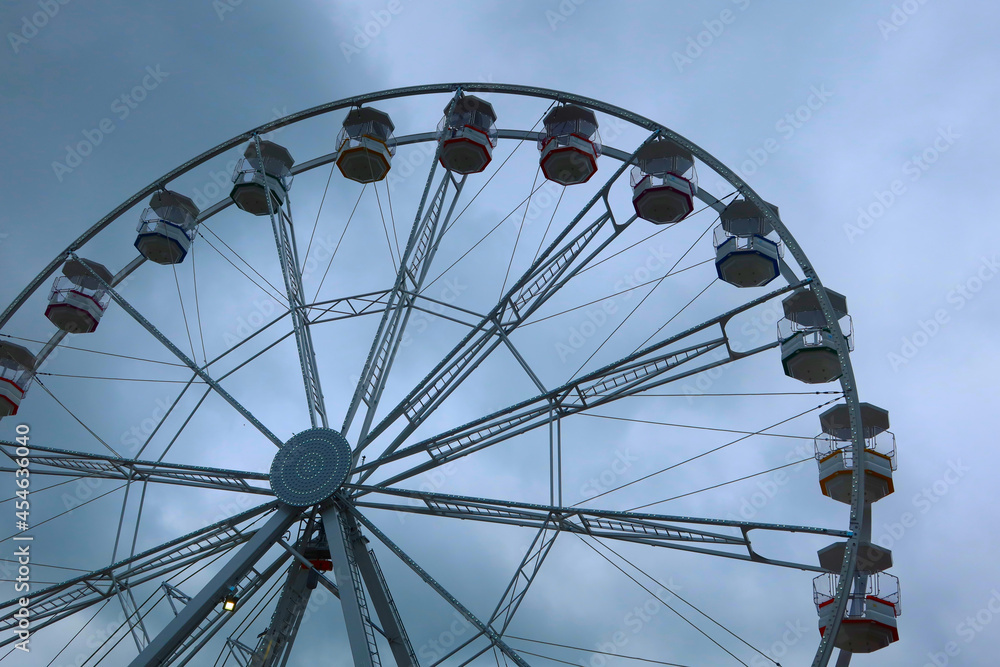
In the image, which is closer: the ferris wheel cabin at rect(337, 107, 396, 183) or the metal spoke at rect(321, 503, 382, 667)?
the metal spoke at rect(321, 503, 382, 667)

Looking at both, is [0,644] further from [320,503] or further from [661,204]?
[661,204]

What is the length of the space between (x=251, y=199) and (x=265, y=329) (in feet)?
11.8

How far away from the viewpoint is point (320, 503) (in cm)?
1634

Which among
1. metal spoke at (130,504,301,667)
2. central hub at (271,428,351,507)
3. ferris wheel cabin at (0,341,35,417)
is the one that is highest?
ferris wheel cabin at (0,341,35,417)

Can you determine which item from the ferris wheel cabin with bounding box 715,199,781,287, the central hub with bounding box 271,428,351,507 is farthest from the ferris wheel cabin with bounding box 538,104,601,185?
the central hub with bounding box 271,428,351,507

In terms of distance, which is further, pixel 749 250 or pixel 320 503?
pixel 749 250

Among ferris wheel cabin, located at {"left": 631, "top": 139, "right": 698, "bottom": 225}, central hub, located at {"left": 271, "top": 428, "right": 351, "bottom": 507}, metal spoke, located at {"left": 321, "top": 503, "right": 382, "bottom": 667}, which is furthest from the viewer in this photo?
ferris wheel cabin, located at {"left": 631, "top": 139, "right": 698, "bottom": 225}

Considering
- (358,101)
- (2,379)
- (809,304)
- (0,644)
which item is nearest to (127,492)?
(0,644)

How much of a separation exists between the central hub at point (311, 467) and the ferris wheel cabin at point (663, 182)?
Result: 7.45 metres

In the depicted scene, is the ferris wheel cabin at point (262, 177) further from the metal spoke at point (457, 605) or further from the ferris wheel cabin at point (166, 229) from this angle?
the metal spoke at point (457, 605)

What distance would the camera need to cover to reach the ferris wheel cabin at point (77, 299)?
2073 centimetres

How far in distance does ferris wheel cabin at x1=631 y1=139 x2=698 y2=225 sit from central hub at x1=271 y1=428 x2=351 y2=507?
24.5 feet

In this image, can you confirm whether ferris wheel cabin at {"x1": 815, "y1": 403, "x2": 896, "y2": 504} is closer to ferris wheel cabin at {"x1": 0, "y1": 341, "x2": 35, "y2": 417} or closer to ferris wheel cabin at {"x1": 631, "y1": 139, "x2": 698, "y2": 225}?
ferris wheel cabin at {"x1": 631, "y1": 139, "x2": 698, "y2": 225}

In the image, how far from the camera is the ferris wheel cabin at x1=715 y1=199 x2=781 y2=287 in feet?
59.1
